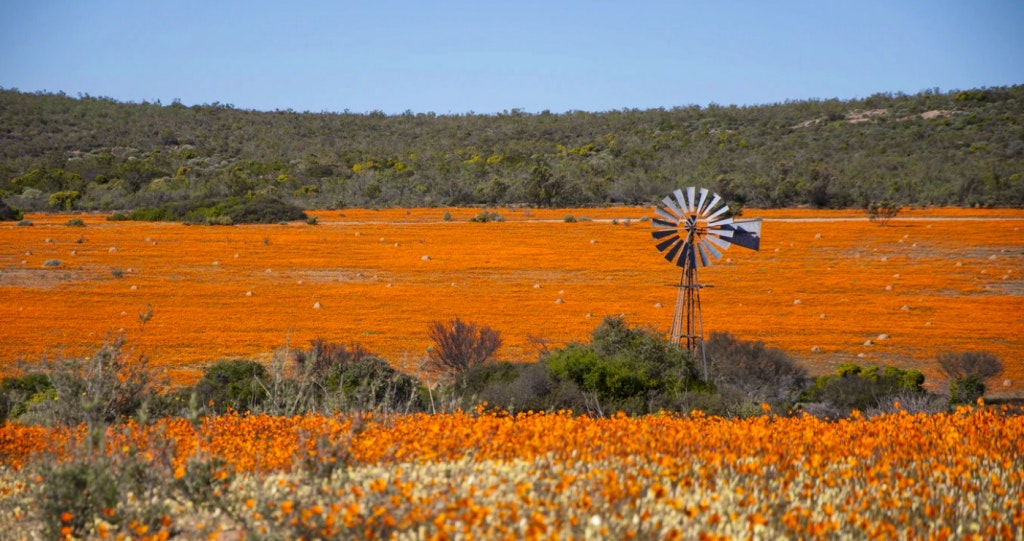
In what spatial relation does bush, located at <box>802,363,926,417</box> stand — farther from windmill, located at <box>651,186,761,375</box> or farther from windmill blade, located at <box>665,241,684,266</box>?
windmill blade, located at <box>665,241,684,266</box>

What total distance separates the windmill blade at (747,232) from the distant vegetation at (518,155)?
36383 mm

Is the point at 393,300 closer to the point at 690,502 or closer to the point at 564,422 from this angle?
the point at 564,422

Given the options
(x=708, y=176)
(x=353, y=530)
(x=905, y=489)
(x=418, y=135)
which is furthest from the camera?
(x=418, y=135)

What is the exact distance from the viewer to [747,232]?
51.6 ft

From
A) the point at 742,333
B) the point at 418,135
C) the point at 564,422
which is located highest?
the point at 418,135

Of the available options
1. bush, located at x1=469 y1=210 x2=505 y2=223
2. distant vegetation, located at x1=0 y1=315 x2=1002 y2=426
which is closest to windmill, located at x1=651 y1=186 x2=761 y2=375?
distant vegetation, located at x1=0 y1=315 x2=1002 y2=426

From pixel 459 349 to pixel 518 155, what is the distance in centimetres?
6153

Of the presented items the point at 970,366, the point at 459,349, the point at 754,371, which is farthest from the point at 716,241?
the point at 970,366

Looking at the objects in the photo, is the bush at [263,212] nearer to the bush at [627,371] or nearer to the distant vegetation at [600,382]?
the distant vegetation at [600,382]

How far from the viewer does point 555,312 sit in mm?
24438

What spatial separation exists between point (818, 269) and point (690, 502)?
99.9ft

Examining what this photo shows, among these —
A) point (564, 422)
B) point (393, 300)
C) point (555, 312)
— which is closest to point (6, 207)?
point (393, 300)

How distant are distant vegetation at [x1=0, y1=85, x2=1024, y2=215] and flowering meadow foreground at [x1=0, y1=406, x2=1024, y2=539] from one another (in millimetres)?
44179

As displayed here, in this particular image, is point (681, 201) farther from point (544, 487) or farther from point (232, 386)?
point (544, 487)
